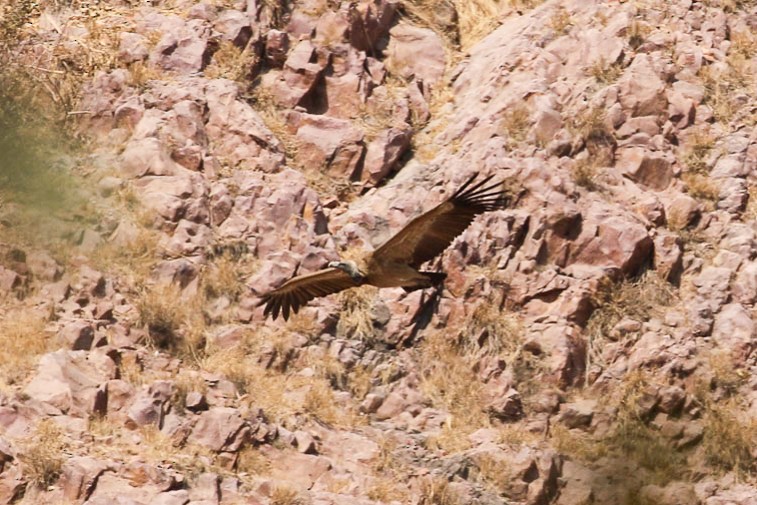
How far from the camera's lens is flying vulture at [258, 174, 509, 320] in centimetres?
1236

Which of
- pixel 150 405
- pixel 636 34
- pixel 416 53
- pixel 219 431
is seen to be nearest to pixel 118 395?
pixel 150 405

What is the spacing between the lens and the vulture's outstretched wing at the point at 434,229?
12.3 meters

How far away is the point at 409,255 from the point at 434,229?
301 millimetres

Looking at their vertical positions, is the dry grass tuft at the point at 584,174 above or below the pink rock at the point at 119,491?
above

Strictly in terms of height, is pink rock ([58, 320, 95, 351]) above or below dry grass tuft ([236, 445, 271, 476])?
above

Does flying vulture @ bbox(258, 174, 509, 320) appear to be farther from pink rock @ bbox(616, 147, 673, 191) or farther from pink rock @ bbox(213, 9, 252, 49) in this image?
pink rock @ bbox(213, 9, 252, 49)

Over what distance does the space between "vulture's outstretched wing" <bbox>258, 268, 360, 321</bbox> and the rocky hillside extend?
89cm

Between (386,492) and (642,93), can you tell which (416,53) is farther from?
(386,492)

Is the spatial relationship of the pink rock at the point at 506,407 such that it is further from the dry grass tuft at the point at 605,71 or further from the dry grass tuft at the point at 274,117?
the dry grass tuft at the point at 605,71

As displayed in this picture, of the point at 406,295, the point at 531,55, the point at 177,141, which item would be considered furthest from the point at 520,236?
the point at 177,141

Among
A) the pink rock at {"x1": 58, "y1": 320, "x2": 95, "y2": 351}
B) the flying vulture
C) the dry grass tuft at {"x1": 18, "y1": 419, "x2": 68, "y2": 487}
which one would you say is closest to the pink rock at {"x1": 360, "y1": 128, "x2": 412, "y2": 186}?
the flying vulture

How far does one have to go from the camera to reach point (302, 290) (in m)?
13.6

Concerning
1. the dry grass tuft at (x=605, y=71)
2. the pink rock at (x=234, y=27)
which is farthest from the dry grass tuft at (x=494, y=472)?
the pink rock at (x=234, y=27)

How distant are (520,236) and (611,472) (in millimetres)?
2595
